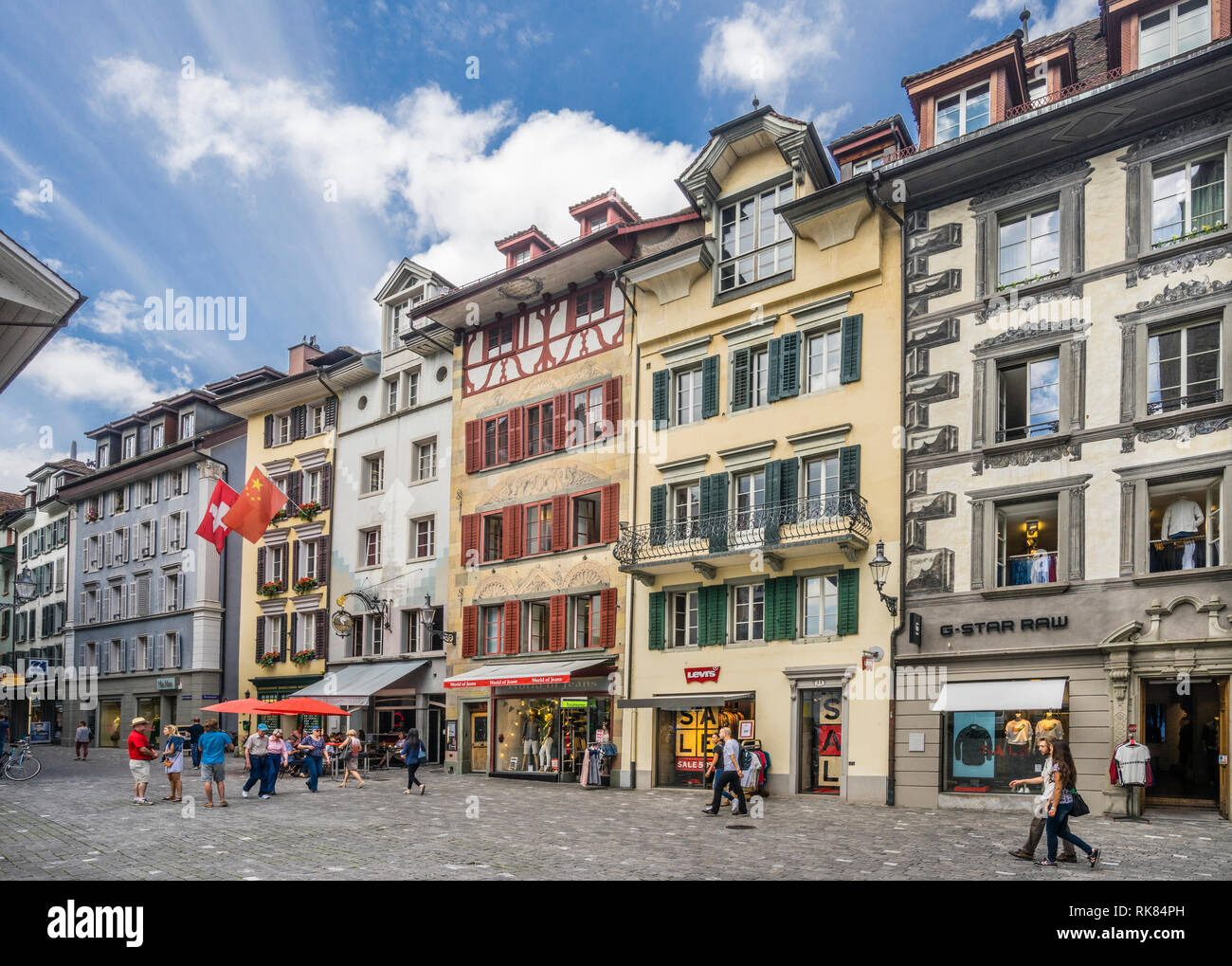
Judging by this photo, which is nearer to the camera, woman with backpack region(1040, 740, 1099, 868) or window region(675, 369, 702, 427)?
woman with backpack region(1040, 740, 1099, 868)

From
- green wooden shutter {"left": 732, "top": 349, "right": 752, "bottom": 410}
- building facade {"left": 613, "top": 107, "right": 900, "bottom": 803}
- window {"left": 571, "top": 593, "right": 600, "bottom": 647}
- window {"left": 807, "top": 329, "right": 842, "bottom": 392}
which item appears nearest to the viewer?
building facade {"left": 613, "top": 107, "right": 900, "bottom": 803}

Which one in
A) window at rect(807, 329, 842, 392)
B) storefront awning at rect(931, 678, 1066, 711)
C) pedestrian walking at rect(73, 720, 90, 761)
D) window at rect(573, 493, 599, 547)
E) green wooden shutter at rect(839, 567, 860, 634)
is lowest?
pedestrian walking at rect(73, 720, 90, 761)

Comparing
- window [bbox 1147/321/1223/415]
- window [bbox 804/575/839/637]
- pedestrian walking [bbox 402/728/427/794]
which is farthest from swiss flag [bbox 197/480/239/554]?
window [bbox 1147/321/1223/415]

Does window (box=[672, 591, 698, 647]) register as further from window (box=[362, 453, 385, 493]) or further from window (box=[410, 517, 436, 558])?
window (box=[362, 453, 385, 493])

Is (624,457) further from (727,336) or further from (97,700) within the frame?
(97,700)

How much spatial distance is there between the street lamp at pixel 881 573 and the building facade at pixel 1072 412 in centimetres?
51

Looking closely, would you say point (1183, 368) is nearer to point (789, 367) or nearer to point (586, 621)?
point (789, 367)

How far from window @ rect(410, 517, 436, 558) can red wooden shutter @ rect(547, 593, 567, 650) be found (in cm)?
679

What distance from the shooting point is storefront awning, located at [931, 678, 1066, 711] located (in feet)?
66.8

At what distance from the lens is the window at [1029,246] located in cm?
2241

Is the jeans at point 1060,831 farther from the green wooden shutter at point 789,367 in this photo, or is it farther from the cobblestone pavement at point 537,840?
the green wooden shutter at point 789,367

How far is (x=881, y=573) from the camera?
2338 cm

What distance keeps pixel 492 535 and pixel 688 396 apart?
28.4 ft

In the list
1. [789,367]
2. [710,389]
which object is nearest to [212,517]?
[710,389]
